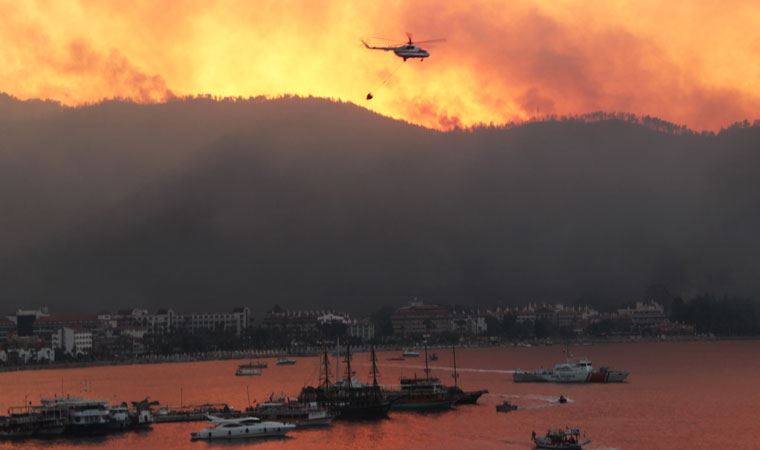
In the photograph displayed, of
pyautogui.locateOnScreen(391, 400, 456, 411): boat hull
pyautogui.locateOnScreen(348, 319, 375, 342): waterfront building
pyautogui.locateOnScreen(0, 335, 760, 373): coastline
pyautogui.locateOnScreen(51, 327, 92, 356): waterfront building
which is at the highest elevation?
pyautogui.locateOnScreen(348, 319, 375, 342): waterfront building

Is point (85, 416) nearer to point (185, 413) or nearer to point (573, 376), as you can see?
point (185, 413)

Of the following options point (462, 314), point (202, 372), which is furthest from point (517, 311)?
point (202, 372)

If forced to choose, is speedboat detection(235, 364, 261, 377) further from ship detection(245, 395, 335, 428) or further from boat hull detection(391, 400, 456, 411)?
ship detection(245, 395, 335, 428)

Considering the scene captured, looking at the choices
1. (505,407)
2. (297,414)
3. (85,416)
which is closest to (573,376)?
(505,407)

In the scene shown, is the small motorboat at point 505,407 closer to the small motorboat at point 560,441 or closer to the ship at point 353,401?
the ship at point 353,401

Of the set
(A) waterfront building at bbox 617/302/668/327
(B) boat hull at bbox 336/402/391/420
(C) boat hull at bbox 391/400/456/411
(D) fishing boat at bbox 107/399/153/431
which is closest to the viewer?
(D) fishing boat at bbox 107/399/153/431

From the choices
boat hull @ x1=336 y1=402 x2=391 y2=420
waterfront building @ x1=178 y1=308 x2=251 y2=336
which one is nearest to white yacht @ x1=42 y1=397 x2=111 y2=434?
boat hull @ x1=336 y1=402 x2=391 y2=420
